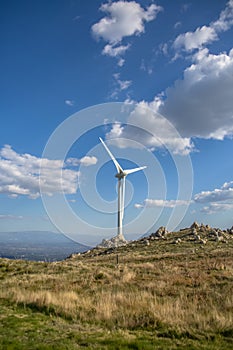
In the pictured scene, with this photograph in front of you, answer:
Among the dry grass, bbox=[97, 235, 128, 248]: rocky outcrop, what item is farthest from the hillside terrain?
bbox=[97, 235, 128, 248]: rocky outcrop

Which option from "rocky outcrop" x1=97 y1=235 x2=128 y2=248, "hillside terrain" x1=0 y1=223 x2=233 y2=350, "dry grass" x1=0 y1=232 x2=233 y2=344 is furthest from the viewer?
"rocky outcrop" x1=97 y1=235 x2=128 y2=248

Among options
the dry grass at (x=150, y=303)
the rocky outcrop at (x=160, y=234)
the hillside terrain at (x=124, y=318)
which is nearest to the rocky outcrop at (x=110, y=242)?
the rocky outcrop at (x=160, y=234)

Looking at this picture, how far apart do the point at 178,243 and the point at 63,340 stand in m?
51.0

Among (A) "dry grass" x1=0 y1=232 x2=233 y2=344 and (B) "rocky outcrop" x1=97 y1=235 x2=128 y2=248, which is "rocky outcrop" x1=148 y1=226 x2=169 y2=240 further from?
(A) "dry grass" x1=0 y1=232 x2=233 y2=344

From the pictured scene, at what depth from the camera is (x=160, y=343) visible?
9352 millimetres

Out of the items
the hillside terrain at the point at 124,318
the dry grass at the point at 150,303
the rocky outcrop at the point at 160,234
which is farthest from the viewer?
the rocky outcrop at the point at 160,234

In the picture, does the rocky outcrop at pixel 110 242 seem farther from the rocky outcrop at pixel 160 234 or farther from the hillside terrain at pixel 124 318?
the hillside terrain at pixel 124 318

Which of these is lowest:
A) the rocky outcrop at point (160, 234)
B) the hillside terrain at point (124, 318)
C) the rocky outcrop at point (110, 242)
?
the hillside terrain at point (124, 318)

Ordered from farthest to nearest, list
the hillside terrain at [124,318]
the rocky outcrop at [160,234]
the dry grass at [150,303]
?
the rocky outcrop at [160,234]
the dry grass at [150,303]
the hillside terrain at [124,318]

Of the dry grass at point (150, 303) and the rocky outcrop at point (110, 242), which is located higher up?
the rocky outcrop at point (110, 242)

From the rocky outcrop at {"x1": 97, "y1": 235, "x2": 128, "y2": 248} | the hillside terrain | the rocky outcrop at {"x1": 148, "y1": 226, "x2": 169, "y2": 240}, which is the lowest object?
the hillside terrain

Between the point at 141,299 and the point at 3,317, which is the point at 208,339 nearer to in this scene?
the point at 141,299

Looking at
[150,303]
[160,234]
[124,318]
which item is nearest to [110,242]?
[160,234]

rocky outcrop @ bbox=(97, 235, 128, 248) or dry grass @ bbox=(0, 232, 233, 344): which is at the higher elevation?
rocky outcrop @ bbox=(97, 235, 128, 248)
